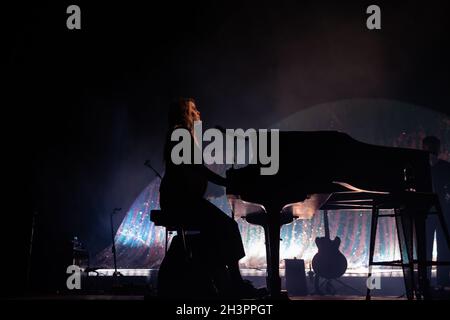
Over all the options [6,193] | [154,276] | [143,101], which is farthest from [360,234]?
[6,193]

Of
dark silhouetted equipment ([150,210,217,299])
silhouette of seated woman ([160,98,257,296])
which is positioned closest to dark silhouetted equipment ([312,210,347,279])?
silhouette of seated woman ([160,98,257,296])

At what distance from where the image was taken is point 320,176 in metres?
2.60

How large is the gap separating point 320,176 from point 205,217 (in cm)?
84

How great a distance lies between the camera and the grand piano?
2.48 metres

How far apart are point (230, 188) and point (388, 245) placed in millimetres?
5690

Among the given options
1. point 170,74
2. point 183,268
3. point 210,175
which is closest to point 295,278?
point 183,268

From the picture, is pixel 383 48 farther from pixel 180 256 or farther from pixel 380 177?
pixel 180 256

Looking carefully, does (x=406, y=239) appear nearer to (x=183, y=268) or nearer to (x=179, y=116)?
(x=183, y=268)

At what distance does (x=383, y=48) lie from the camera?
6992 millimetres

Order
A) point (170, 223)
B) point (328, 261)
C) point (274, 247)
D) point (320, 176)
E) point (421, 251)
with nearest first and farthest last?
point (274, 247) < point (320, 176) < point (170, 223) < point (421, 251) < point (328, 261)

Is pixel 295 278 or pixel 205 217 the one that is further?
pixel 295 278

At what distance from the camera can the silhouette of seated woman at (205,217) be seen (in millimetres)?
2812

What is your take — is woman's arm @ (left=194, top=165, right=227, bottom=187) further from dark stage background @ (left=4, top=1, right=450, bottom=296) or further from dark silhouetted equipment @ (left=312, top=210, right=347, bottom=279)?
dark stage background @ (left=4, top=1, right=450, bottom=296)

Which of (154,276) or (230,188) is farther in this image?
(154,276)
